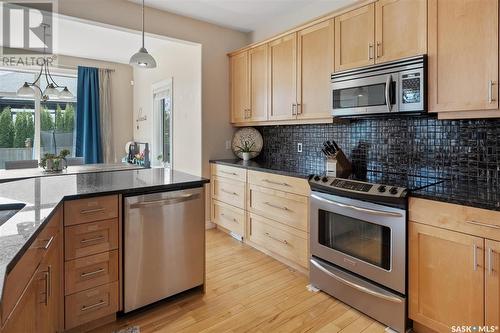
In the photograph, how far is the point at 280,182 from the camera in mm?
2871

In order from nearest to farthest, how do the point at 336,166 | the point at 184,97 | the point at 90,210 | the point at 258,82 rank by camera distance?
the point at 90,210
the point at 336,166
the point at 258,82
the point at 184,97

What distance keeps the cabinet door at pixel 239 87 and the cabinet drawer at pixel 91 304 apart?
2.49 meters

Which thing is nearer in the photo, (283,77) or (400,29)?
(400,29)

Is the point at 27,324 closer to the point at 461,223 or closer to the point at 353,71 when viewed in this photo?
the point at 461,223

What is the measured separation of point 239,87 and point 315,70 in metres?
1.29

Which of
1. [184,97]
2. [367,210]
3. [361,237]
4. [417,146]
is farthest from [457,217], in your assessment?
[184,97]

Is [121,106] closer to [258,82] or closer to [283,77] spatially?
[258,82]

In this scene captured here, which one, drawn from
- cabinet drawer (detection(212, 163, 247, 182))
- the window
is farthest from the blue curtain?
cabinet drawer (detection(212, 163, 247, 182))

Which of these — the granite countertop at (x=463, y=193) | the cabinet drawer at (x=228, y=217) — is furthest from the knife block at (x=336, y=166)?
the cabinet drawer at (x=228, y=217)

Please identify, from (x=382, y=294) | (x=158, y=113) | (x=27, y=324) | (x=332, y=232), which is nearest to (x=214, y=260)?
(x=332, y=232)

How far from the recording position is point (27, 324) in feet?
3.63

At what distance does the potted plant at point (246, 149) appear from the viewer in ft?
12.5

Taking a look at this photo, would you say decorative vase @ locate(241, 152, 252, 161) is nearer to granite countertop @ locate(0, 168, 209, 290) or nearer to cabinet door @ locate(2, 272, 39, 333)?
granite countertop @ locate(0, 168, 209, 290)

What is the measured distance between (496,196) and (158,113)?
4793mm
